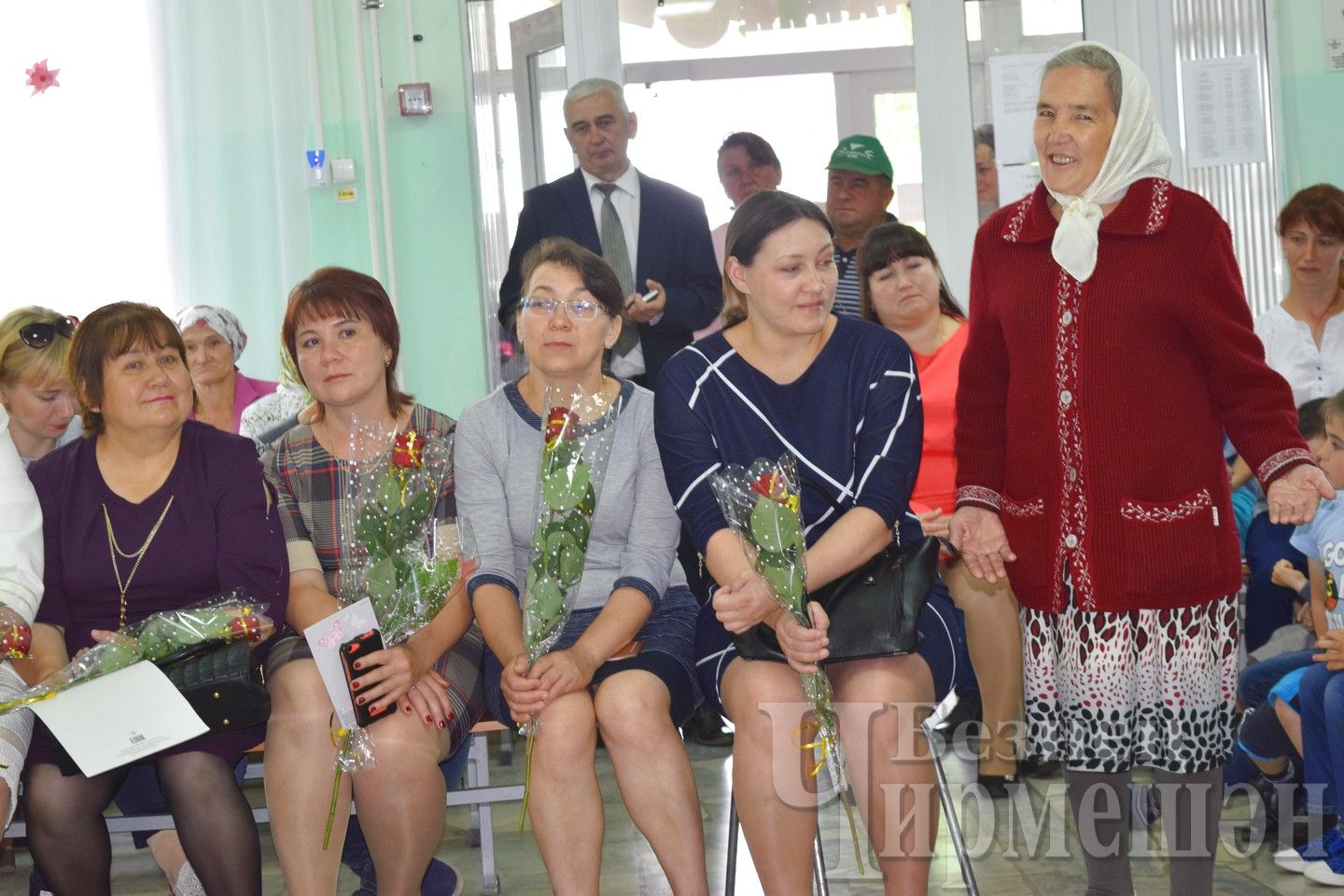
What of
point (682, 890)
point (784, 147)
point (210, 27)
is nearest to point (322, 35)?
point (210, 27)

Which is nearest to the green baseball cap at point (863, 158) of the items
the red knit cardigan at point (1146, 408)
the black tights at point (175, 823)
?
the red knit cardigan at point (1146, 408)

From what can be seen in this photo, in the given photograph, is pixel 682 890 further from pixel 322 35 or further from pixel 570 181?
pixel 322 35

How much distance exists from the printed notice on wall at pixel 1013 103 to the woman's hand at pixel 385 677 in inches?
144

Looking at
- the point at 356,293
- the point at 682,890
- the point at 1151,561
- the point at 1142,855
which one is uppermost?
the point at 356,293

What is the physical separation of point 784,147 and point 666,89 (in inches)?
20.8

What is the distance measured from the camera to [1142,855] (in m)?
3.13

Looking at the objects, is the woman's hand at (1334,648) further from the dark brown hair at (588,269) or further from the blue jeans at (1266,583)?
the dark brown hair at (588,269)

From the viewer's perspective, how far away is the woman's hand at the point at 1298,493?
236 cm

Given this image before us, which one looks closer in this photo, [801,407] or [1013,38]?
[801,407]

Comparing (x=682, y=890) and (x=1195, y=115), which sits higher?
(x=1195, y=115)

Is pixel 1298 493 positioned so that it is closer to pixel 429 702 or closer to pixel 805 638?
pixel 805 638

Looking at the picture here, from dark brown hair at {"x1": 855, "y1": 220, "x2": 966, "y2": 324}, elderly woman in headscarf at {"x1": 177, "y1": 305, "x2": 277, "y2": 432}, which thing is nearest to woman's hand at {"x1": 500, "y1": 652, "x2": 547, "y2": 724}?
dark brown hair at {"x1": 855, "y1": 220, "x2": 966, "y2": 324}

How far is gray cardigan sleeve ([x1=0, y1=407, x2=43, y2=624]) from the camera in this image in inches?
107

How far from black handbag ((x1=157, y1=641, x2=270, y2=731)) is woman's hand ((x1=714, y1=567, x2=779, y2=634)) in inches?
35.4
